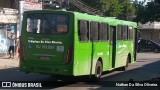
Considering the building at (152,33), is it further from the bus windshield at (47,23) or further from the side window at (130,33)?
the bus windshield at (47,23)

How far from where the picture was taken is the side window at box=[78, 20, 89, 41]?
14.6 metres

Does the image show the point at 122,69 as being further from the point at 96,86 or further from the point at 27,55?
the point at 27,55

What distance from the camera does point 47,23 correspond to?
1455 cm

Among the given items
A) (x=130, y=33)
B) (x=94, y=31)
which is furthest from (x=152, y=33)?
(x=94, y=31)

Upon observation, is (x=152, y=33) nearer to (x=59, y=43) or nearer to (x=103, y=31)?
(x=103, y=31)

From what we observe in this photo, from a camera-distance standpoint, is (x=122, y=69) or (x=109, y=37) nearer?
(x=109, y=37)

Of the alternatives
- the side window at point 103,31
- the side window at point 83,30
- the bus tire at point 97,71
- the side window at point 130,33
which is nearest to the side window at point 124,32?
the side window at point 130,33

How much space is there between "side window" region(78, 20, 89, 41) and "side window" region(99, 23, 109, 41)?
61.0 inches

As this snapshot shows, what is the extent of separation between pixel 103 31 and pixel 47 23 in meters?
3.34

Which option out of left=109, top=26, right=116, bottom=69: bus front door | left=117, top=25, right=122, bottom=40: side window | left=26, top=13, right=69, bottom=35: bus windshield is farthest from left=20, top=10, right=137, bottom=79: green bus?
left=117, top=25, right=122, bottom=40: side window

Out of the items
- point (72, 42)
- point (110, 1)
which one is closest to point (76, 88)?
point (72, 42)

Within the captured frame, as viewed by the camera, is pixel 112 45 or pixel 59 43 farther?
pixel 112 45

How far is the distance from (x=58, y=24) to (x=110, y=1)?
40.1 meters

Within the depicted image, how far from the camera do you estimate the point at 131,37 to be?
2230 centimetres
